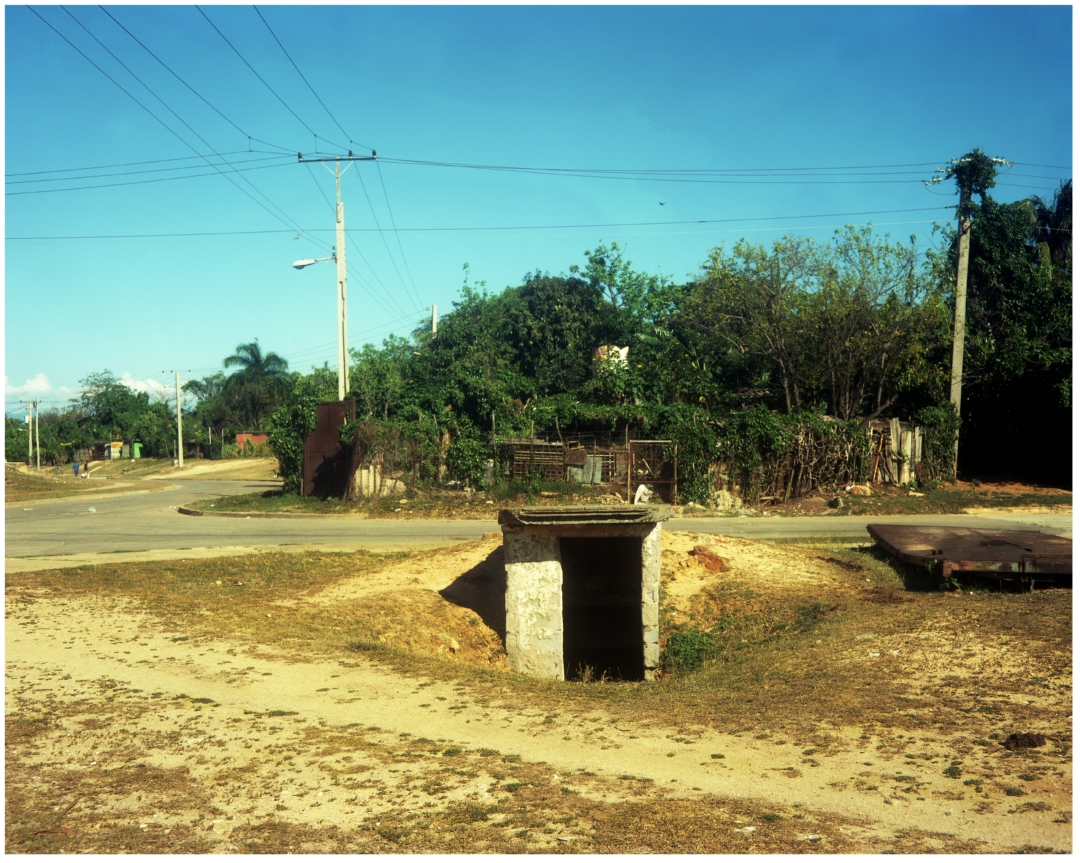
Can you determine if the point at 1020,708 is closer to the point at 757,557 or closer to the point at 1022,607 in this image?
Result: the point at 1022,607

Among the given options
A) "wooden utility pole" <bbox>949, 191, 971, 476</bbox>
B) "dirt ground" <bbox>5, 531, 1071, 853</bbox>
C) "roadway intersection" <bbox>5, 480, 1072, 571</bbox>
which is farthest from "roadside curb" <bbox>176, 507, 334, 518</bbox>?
"wooden utility pole" <bbox>949, 191, 971, 476</bbox>

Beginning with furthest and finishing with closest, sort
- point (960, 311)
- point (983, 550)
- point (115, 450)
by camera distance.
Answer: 1. point (115, 450)
2. point (960, 311)
3. point (983, 550)

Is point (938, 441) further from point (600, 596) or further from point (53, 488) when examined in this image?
point (53, 488)

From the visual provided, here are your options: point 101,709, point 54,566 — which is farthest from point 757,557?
point 54,566

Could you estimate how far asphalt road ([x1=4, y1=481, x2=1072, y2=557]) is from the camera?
1742 cm

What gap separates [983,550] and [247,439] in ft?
204

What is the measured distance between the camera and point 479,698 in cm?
741

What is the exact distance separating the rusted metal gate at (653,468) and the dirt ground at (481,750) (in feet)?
46.1

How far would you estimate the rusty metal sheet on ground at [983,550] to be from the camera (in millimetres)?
10812

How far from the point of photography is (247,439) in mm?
66188

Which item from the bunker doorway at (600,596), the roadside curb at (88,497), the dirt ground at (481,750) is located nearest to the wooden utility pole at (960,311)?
the bunker doorway at (600,596)

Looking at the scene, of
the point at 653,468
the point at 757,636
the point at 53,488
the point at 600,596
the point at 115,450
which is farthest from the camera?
the point at 115,450

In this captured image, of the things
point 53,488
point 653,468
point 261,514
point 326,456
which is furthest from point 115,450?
point 653,468

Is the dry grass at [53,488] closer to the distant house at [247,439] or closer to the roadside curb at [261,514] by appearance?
the roadside curb at [261,514]
